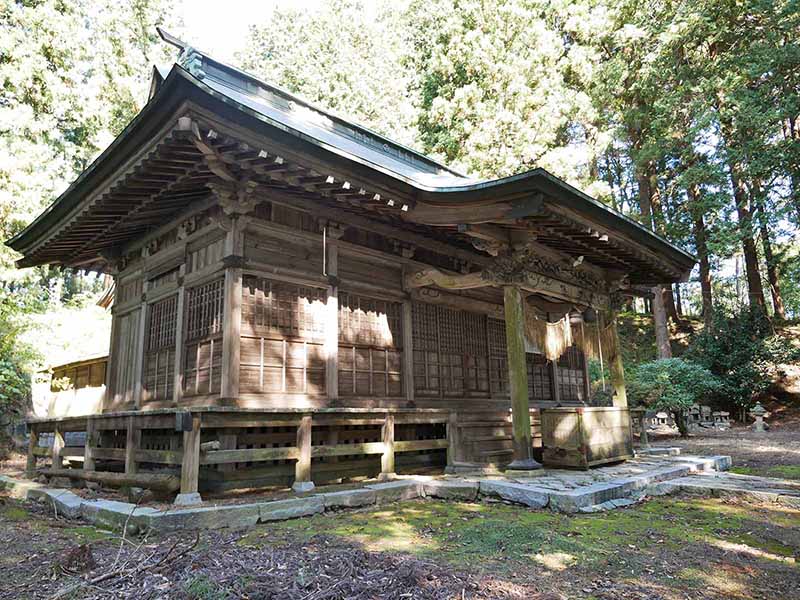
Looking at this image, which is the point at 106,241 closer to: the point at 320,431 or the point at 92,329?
the point at 320,431

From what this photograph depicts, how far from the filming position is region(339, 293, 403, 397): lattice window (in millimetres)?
7914

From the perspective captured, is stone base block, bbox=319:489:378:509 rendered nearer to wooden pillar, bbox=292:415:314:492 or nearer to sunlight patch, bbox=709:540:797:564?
wooden pillar, bbox=292:415:314:492

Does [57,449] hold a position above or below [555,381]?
below

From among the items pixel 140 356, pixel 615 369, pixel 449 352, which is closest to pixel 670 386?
pixel 615 369

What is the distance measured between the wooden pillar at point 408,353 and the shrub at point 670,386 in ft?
28.1

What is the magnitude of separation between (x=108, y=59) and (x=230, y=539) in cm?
2082

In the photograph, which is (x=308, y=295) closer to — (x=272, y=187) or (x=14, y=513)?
(x=272, y=187)

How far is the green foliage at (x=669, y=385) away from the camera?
1409 centimetres

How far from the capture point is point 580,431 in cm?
753

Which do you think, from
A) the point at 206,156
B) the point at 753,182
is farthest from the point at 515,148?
the point at 206,156

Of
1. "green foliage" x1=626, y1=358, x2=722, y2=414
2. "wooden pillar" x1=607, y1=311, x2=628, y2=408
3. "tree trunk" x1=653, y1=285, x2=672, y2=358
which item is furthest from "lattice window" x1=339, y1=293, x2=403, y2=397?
"tree trunk" x1=653, y1=285, x2=672, y2=358

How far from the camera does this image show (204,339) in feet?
23.5

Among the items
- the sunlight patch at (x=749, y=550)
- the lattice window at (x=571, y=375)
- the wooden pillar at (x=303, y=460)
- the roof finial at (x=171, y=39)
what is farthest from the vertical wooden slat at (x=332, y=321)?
the lattice window at (x=571, y=375)

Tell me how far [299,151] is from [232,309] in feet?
7.02
